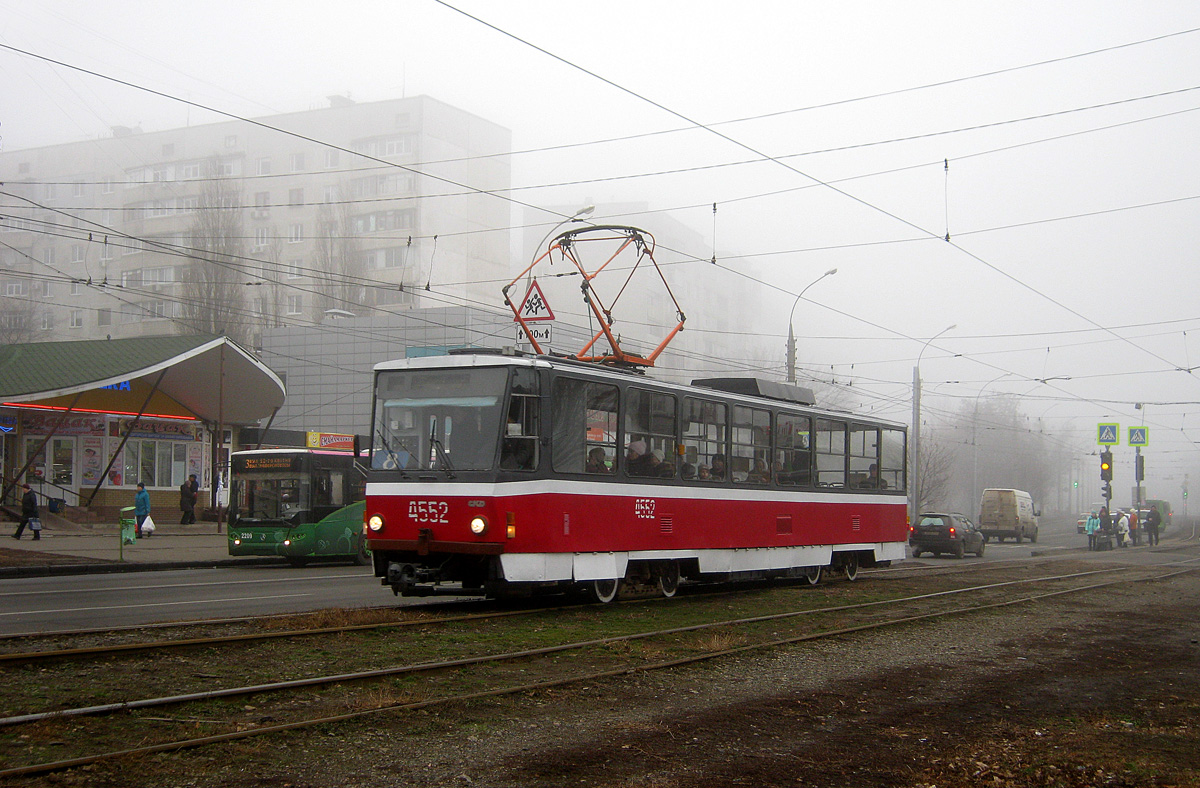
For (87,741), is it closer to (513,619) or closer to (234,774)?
(234,774)

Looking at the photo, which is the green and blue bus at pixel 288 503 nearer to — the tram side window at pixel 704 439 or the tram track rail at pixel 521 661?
the tram side window at pixel 704 439

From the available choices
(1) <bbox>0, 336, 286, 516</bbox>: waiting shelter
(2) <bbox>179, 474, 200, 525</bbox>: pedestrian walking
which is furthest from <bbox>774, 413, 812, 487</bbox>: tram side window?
(2) <bbox>179, 474, 200, 525</bbox>: pedestrian walking

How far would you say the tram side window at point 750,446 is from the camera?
16.3 meters

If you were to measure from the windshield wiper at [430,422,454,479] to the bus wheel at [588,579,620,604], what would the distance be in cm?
259

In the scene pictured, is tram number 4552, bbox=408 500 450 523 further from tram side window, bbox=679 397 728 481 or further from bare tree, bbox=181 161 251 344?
bare tree, bbox=181 161 251 344

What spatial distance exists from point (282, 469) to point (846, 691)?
57.1 ft

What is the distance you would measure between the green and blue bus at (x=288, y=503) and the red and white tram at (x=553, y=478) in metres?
10.5

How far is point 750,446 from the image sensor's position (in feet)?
54.9

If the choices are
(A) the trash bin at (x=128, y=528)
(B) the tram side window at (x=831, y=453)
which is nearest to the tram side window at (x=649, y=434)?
(B) the tram side window at (x=831, y=453)

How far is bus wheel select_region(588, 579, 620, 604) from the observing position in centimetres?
1391

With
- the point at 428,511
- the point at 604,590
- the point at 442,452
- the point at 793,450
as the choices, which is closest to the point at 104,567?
the point at 428,511

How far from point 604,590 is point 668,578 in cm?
151

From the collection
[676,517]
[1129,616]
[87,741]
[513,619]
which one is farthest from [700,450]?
[87,741]

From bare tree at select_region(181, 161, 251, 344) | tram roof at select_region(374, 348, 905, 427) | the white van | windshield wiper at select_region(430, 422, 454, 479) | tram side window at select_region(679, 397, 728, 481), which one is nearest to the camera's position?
windshield wiper at select_region(430, 422, 454, 479)
